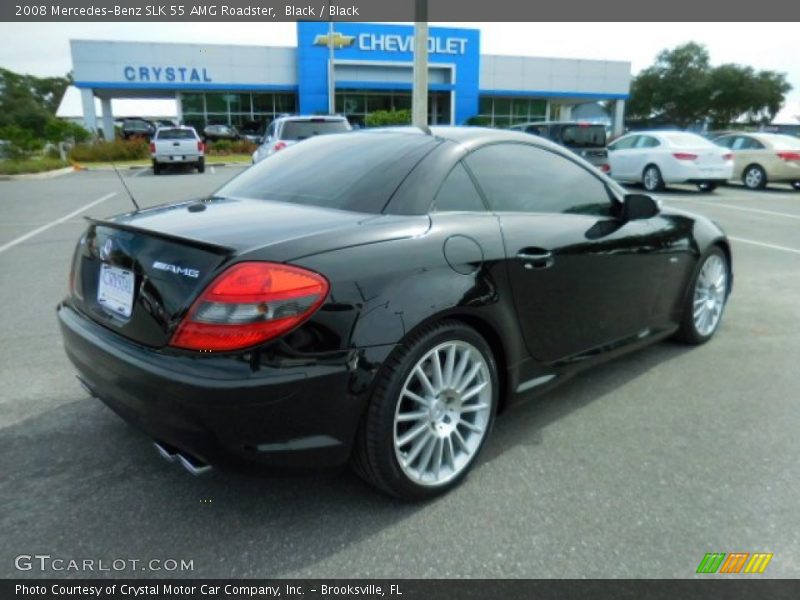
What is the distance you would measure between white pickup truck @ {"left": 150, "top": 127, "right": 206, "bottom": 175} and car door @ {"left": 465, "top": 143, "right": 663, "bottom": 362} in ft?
67.0

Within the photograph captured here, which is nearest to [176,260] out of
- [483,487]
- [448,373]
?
[448,373]

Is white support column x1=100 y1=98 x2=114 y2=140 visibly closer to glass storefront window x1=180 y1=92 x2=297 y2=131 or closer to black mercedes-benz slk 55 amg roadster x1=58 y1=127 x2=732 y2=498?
glass storefront window x1=180 y1=92 x2=297 y2=131

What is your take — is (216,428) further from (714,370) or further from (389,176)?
(714,370)

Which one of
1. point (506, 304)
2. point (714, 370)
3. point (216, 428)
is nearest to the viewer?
point (216, 428)

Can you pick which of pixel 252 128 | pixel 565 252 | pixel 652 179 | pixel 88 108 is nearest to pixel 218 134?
pixel 252 128

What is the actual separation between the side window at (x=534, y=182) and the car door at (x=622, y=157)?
1359 cm

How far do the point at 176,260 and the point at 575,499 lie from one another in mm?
1799

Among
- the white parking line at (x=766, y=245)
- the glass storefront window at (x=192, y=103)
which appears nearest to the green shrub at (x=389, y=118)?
the glass storefront window at (x=192, y=103)

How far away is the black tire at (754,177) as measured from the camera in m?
16.7

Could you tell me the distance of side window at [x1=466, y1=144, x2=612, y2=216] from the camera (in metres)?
2.99

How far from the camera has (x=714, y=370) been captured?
3.96 metres

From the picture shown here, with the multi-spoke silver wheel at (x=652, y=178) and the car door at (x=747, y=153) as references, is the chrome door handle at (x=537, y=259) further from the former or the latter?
the car door at (x=747, y=153)

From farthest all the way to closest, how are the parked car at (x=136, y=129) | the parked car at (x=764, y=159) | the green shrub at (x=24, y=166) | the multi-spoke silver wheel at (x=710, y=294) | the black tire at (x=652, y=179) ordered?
1. the parked car at (x=136, y=129)
2. the green shrub at (x=24, y=166)
3. the parked car at (x=764, y=159)
4. the black tire at (x=652, y=179)
5. the multi-spoke silver wheel at (x=710, y=294)

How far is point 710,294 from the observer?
4434mm
